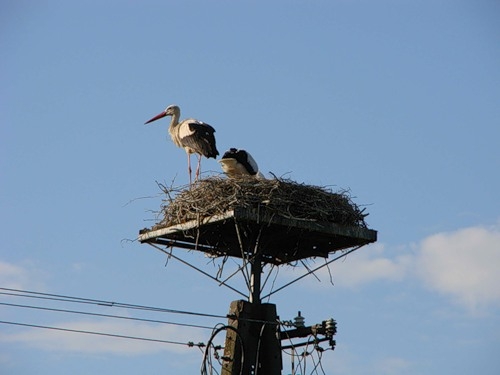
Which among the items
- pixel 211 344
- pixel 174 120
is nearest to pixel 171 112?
pixel 174 120

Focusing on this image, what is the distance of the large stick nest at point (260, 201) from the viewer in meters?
15.4

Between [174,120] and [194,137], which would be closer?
[194,137]

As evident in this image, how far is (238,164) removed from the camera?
60.4 ft

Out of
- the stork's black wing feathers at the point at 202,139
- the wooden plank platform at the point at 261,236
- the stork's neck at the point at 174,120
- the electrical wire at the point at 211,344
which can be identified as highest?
the stork's neck at the point at 174,120

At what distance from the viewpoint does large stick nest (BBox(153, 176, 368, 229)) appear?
1542cm

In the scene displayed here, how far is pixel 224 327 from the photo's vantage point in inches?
596

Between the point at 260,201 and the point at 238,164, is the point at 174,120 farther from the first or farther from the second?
the point at 260,201

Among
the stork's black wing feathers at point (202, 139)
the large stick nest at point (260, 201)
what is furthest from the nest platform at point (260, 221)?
the stork's black wing feathers at point (202, 139)

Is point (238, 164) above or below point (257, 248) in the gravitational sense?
above

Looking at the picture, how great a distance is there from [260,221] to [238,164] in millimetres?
3272

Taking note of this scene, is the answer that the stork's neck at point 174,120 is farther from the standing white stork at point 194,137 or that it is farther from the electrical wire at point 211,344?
the electrical wire at point 211,344

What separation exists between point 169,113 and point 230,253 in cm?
610

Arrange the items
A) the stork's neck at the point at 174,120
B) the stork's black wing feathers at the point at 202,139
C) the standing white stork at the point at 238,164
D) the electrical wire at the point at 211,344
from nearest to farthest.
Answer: the electrical wire at the point at 211,344
the standing white stork at the point at 238,164
the stork's black wing feathers at the point at 202,139
the stork's neck at the point at 174,120

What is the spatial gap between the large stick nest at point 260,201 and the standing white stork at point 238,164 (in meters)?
2.00
